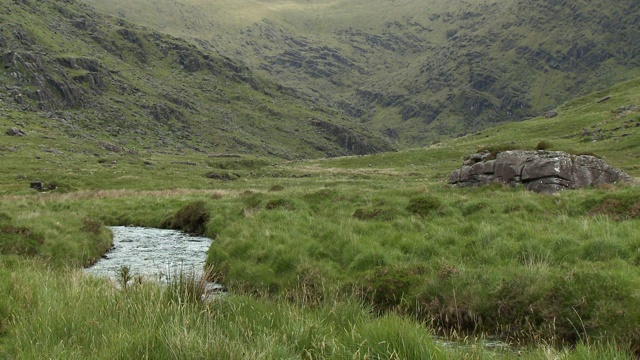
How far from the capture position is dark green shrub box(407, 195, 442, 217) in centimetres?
2061

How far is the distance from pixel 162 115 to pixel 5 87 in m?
52.7

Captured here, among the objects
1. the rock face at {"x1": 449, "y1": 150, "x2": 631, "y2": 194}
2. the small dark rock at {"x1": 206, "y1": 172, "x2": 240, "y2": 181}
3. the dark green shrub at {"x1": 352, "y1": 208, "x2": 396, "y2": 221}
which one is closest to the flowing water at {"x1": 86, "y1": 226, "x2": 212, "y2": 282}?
the dark green shrub at {"x1": 352, "y1": 208, "x2": 396, "y2": 221}

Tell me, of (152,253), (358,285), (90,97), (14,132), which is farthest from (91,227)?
(90,97)

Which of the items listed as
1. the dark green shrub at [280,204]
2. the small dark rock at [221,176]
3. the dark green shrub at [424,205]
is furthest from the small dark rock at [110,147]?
the dark green shrub at [424,205]

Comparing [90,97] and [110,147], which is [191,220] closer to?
[110,147]

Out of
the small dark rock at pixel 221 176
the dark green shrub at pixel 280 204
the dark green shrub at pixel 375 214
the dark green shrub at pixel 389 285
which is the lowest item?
the dark green shrub at pixel 389 285

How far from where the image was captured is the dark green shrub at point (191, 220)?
96.5ft

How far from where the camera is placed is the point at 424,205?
2119cm

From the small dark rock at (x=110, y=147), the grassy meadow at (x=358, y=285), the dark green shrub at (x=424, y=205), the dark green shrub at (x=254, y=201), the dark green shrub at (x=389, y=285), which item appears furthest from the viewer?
the small dark rock at (x=110, y=147)

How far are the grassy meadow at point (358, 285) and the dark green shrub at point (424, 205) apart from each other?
0.06m

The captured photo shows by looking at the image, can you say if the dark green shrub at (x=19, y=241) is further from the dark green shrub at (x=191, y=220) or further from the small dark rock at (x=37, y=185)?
the small dark rock at (x=37, y=185)

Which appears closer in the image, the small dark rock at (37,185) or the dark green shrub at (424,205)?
the dark green shrub at (424,205)

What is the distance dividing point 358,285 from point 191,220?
2109 centimetres

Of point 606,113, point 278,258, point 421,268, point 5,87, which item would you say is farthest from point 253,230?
point 5,87
